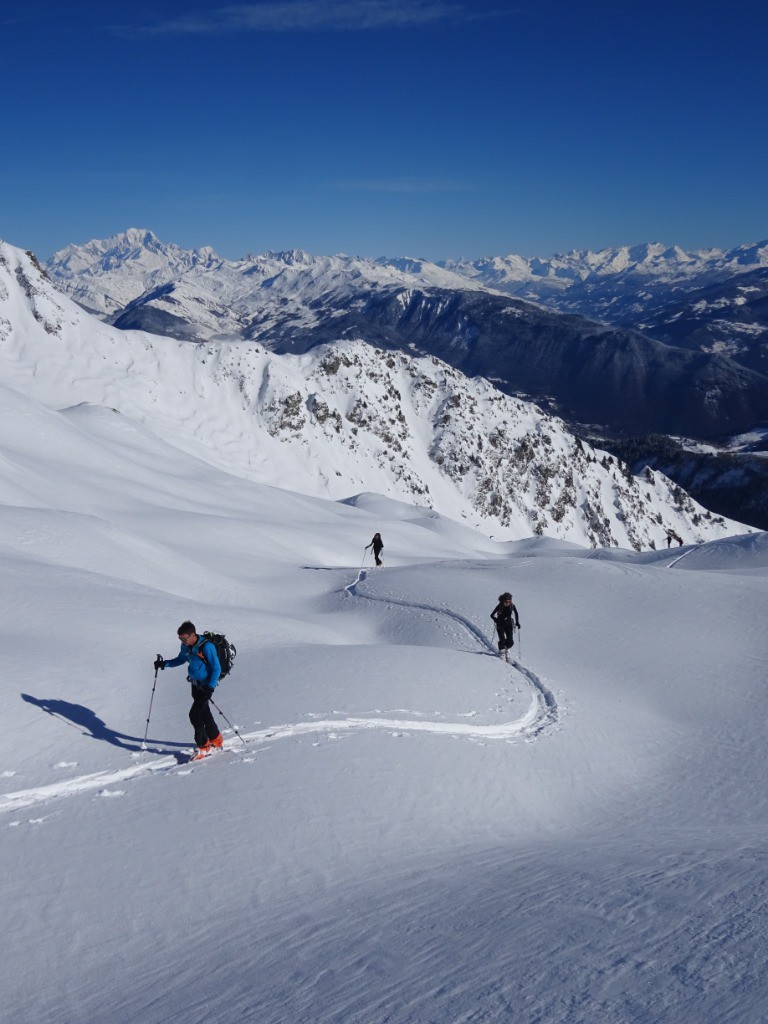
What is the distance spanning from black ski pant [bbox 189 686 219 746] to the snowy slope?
1.59 ft

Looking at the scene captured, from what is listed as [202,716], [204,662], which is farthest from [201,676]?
[202,716]

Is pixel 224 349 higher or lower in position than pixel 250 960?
higher

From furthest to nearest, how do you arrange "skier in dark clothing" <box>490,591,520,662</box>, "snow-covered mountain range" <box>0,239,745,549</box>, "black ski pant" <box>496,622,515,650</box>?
"snow-covered mountain range" <box>0,239,745,549</box> < "black ski pant" <box>496,622,515,650</box> < "skier in dark clothing" <box>490,591,520,662</box>

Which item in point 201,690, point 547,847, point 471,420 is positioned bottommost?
point 547,847

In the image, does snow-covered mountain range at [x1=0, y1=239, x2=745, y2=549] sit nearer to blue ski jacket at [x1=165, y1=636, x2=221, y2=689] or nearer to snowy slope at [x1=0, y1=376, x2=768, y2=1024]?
snowy slope at [x1=0, y1=376, x2=768, y2=1024]

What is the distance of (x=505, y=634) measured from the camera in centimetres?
1906

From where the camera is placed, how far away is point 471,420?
143 metres

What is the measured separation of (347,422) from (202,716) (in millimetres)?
117138

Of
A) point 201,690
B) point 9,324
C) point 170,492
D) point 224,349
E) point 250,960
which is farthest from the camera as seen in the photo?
point 224,349

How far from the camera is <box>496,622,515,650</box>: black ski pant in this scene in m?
19.0

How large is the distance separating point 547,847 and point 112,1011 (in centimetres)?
582

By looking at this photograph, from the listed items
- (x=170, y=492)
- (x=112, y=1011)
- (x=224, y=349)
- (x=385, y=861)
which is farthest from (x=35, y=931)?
(x=224, y=349)

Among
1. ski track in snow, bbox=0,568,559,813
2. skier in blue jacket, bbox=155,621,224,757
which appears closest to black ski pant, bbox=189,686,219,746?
skier in blue jacket, bbox=155,621,224,757

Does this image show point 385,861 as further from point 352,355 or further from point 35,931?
point 352,355
